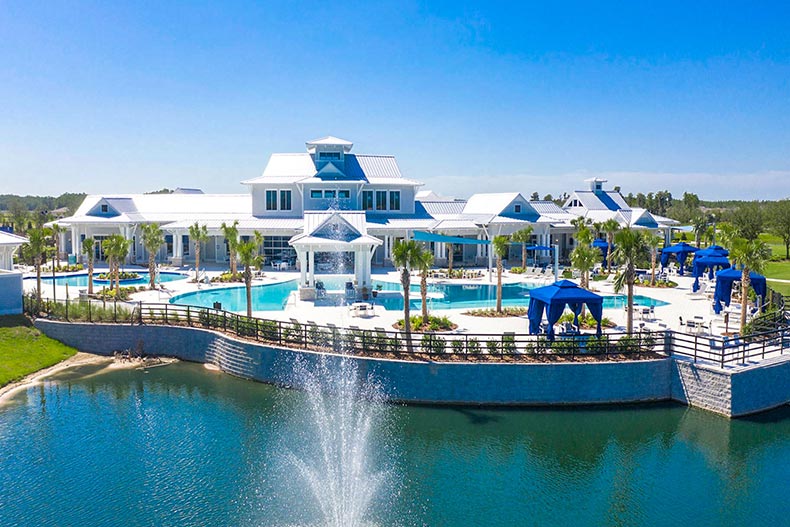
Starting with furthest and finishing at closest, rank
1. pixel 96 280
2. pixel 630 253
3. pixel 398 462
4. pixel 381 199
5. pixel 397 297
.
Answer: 1. pixel 381 199
2. pixel 96 280
3. pixel 397 297
4. pixel 630 253
5. pixel 398 462

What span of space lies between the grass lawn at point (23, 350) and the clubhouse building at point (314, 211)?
20586mm

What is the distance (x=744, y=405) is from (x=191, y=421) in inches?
656

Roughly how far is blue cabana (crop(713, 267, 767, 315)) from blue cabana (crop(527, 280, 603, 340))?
911 cm

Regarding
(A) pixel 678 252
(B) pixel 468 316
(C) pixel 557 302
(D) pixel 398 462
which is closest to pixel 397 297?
(B) pixel 468 316

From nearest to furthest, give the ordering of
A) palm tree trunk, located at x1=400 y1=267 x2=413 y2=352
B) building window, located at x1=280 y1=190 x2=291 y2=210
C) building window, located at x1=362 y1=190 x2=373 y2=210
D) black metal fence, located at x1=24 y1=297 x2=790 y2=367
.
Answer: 1. black metal fence, located at x1=24 y1=297 x2=790 y2=367
2. palm tree trunk, located at x1=400 y1=267 x2=413 y2=352
3. building window, located at x1=280 y1=190 x2=291 y2=210
4. building window, located at x1=362 y1=190 x2=373 y2=210

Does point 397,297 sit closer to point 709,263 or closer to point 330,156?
point 709,263

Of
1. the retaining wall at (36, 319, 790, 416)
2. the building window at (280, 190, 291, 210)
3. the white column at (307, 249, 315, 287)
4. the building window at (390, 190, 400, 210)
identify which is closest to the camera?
the retaining wall at (36, 319, 790, 416)

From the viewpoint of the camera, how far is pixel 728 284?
1086 inches

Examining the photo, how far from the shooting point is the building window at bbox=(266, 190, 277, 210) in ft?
164

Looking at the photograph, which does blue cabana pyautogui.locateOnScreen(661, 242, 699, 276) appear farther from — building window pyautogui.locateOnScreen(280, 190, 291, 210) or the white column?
building window pyautogui.locateOnScreen(280, 190, 291, 210)

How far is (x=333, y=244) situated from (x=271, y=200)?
18.1m

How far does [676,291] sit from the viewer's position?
118ft

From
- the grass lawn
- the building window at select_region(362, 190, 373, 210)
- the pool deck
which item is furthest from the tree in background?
the grass lawn

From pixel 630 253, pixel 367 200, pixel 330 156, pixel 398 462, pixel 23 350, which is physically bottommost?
pixel 398 462
